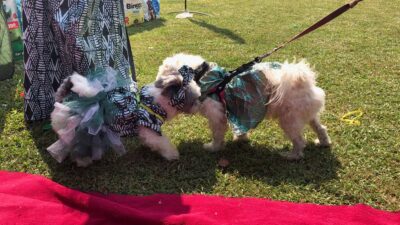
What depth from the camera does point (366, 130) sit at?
4.02 m

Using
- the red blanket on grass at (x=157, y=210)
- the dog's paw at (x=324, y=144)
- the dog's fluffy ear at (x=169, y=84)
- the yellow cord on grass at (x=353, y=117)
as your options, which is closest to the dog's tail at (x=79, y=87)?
the dog's fluffy ear at (x=169, y=84)

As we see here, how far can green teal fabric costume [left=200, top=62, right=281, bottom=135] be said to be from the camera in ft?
11.5

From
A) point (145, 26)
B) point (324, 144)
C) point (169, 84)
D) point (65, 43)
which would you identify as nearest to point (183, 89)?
point (169, 84)

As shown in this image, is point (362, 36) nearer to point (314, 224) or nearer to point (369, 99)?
point (369, 99)

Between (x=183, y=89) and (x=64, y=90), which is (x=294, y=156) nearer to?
(x=183, y=89)

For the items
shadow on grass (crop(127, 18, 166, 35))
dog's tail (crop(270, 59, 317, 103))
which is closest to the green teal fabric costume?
dog's tail (crop(270, 59, 317, 103))

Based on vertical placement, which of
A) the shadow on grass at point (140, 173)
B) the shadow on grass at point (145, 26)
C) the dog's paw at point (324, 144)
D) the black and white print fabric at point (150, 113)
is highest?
the black and white print fabric at point (150, 113)

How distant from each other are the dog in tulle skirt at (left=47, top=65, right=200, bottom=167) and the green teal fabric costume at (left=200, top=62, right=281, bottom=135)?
0.92 ft

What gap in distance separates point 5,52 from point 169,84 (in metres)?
3.56

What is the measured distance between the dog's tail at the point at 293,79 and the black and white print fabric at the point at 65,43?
151cm

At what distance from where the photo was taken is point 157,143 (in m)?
3.55

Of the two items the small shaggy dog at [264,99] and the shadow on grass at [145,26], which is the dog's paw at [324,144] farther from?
the shadow on grass at [145,26]

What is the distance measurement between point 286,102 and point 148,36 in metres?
5.32

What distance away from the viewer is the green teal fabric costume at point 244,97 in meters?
3.50
